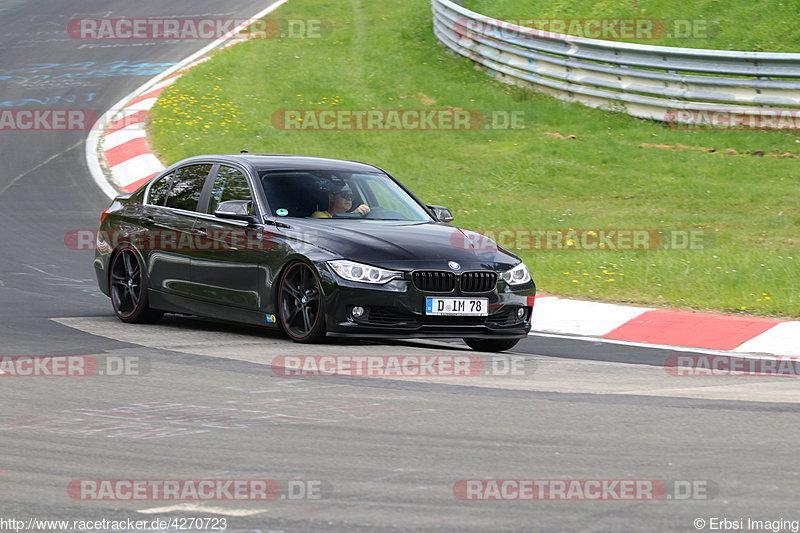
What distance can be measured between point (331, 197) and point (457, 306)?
1.63 metres

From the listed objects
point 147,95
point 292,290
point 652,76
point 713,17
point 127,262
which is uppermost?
point 713,17

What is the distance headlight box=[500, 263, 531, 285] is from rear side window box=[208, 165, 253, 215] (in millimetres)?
2229

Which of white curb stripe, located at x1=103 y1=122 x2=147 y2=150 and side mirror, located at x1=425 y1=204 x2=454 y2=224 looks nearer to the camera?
side mirror, located at x1=425 y1=204 x2=454 y2=224

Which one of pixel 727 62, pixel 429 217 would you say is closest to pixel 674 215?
pixel 727 62

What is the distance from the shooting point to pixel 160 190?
11648mm

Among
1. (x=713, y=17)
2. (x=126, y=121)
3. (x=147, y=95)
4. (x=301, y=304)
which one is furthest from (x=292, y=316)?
(x=713, y=17)

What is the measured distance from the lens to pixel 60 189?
18797 millimetres

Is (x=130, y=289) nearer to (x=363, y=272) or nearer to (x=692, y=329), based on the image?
(x=363, y=272)

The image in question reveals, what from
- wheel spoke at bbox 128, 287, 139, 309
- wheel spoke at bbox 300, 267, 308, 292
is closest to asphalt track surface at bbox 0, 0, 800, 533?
wheel spoke at bbox 128, 287, 139, 309

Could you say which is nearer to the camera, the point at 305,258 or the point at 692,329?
the point at 305,258

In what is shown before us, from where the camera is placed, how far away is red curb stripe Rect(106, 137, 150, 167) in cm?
2027

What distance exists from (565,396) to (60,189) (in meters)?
12.7

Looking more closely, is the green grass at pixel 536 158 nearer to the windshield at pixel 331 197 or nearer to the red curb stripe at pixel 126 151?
the red curb stripe at pixel 126 151

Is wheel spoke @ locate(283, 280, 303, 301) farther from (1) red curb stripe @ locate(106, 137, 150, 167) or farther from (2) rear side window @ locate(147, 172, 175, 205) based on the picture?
(1) red curb stripe @ locate(106, 137, 150, 167)
